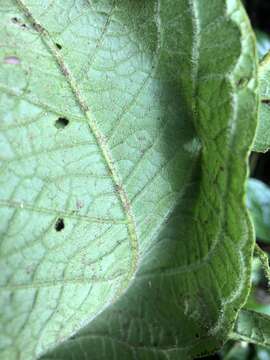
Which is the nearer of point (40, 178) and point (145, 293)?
point (40, 178)

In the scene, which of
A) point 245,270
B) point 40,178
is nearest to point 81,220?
point 40,178

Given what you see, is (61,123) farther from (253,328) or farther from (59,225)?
(253,328)

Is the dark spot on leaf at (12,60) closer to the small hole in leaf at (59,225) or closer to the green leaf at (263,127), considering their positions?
the small hole in leaf at (59,225)

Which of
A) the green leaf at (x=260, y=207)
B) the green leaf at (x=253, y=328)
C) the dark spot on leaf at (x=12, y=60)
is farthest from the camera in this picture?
the green leaf at (x=260, y=207)

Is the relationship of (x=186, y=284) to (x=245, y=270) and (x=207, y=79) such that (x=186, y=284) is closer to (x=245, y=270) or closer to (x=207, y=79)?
(x=245, y=270)

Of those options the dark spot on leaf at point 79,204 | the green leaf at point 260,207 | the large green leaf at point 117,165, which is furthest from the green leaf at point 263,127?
the green leaf at point 260,207
